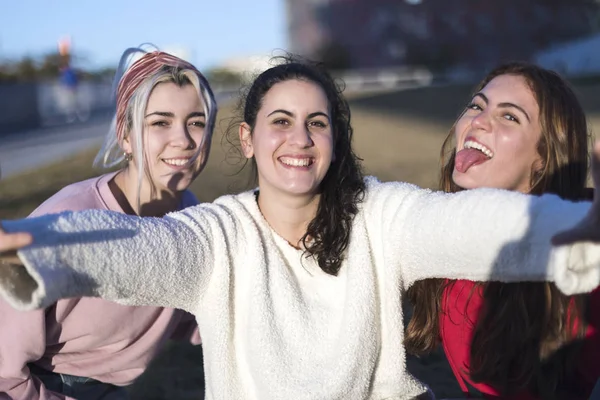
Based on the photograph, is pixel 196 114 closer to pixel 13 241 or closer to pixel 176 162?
pixel 176 162

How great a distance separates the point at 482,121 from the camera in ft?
9.37

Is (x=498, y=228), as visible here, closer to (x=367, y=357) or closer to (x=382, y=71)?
(x=367, y=357)

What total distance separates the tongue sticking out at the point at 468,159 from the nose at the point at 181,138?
46.3 inches

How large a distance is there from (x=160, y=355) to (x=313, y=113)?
2589mm

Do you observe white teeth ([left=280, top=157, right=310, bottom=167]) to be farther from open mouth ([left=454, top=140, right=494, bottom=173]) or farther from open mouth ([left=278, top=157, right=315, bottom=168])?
open mouth ([left=454, top=140, right=494, bottom=173])

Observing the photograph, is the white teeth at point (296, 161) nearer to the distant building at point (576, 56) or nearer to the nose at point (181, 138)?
the nose at point (181, 138)

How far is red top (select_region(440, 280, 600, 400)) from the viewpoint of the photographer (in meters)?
2.71

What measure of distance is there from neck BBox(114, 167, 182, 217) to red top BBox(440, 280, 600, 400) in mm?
1296

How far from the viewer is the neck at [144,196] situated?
10.9 feet

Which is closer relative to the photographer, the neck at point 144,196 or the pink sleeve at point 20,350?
the pink sleeve at point 20,350

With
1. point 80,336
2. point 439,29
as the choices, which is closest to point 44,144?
point 80,336

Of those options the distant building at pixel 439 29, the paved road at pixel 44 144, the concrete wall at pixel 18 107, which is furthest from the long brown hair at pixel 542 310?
the distant building at pixel 439 29

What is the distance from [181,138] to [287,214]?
0.74m

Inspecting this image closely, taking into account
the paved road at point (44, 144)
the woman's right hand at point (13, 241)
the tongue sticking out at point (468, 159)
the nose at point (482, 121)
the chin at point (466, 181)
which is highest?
the nose at point (482, 121)
